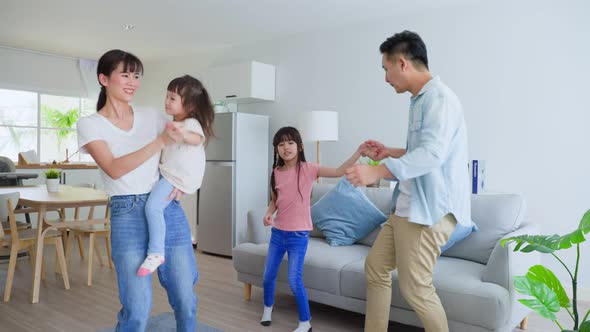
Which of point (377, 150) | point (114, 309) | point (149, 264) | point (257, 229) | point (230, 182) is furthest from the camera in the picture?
point (230, 182)

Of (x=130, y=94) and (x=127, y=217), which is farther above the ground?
(x=130, y=94)

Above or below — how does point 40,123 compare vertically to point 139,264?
above

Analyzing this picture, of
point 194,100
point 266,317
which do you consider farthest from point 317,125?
point 194,100

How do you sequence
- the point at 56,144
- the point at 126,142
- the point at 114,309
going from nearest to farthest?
the point at 126,142 → the point at 114,309 → the point at 56,144

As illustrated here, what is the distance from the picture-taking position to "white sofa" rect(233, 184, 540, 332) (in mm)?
2311

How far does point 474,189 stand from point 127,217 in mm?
3157

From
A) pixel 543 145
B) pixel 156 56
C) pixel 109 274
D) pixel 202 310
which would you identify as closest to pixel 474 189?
pixel 543 145

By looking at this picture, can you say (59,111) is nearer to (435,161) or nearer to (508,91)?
(508,91)

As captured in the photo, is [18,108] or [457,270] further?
[18,108]

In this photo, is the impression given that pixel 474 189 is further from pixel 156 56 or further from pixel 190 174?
pixel 156 56

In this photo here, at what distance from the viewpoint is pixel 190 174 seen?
1.66m

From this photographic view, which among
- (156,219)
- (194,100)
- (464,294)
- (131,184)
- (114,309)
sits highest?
(194,100)

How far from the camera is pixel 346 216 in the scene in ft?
11.0

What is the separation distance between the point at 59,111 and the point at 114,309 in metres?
4.85
